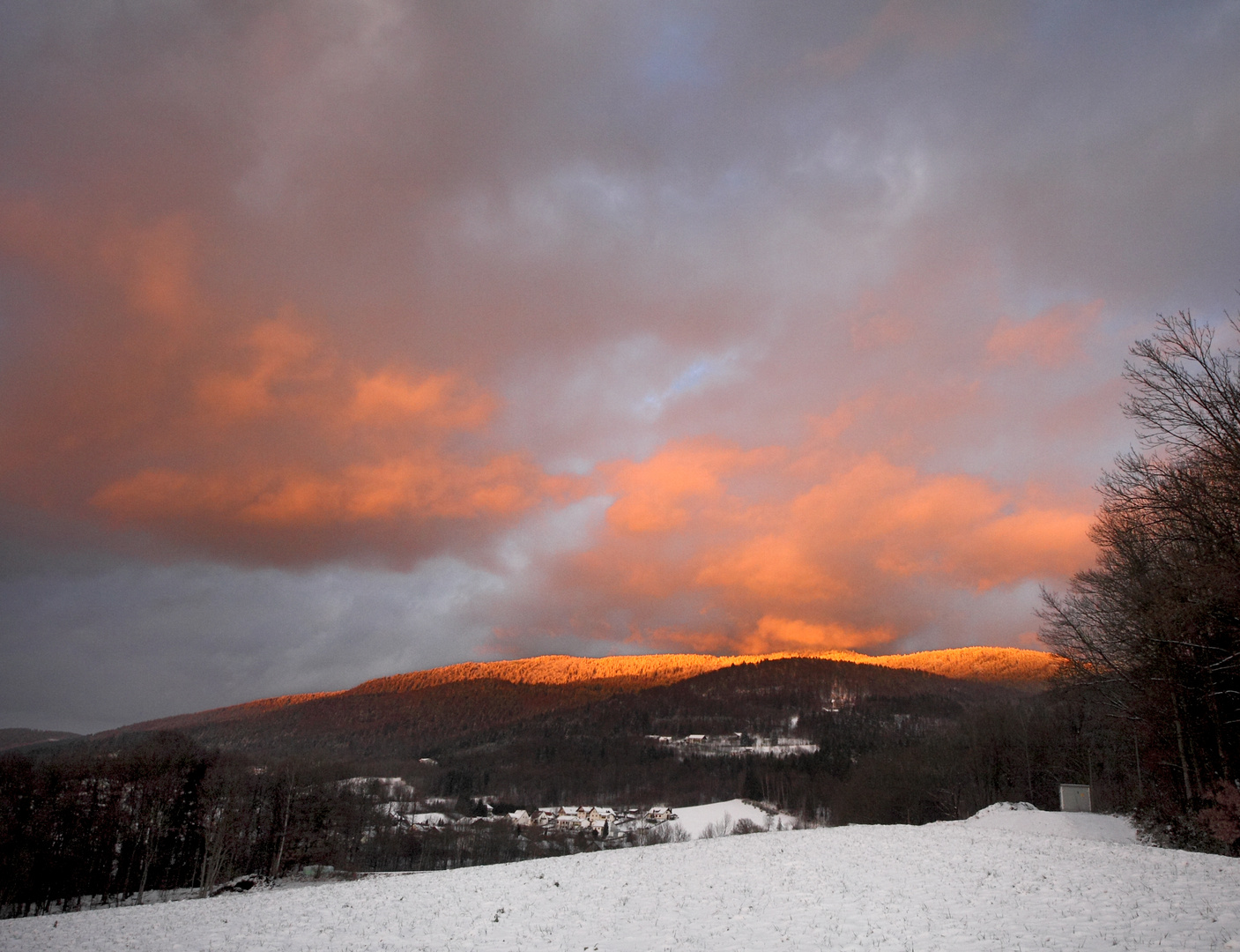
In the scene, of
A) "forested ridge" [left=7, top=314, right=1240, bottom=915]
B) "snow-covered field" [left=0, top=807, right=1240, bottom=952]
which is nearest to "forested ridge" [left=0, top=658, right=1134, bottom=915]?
"forested ridge" [left=7, top=314, right=1240, bottom=915]

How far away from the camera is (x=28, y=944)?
19547 millimetres

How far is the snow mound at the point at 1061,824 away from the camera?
30.3m

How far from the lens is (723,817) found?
118188 mm


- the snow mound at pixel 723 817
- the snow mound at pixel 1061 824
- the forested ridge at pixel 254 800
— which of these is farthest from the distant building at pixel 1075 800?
the snow mound at pixel 723 817

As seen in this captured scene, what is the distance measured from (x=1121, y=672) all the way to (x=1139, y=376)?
58.0ft

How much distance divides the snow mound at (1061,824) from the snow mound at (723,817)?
73056mm

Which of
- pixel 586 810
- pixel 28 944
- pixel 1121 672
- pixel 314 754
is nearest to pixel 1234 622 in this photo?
pixel 1121 672

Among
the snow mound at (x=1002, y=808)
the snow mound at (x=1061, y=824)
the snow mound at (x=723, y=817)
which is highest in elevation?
the snow mound at (x=1061, y=824)

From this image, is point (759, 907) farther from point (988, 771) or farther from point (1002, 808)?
point (988, 771)

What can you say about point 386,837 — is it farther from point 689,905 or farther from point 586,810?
point 689,905

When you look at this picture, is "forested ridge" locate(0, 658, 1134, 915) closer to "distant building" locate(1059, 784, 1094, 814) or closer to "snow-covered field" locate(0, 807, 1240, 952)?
"distant building" locate(1059, 784, 1094, 814)

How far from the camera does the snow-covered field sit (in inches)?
549

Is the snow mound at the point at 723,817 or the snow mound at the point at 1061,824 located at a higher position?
the snow mound at the point at 1061,824

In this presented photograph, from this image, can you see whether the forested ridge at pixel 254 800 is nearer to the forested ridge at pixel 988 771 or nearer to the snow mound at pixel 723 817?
the forested ridge at pixel 988 771
